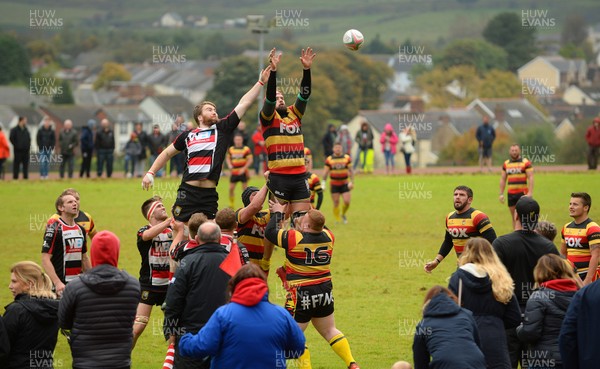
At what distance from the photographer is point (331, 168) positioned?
90.4ft

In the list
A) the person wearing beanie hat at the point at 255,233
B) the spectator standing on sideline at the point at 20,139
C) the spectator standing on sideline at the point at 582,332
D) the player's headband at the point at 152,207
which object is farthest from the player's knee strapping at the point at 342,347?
the spectator standing on sideline at the point at 20,139

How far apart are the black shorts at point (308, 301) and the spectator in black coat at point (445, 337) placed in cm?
331

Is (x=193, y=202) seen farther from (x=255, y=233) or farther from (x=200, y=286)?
(x=200, y=286)

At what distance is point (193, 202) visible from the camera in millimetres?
12719

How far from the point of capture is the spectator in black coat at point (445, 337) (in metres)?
8.42

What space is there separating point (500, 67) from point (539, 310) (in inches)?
5683

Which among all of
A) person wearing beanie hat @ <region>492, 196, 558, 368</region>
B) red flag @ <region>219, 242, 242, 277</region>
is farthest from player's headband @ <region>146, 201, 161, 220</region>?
person wearing beanie hat @ <region>492, 196, 558, 368</region>

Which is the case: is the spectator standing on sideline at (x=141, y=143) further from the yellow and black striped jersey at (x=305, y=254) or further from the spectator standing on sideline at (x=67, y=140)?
the yellow and black striped jersey at (x=305, y=254)

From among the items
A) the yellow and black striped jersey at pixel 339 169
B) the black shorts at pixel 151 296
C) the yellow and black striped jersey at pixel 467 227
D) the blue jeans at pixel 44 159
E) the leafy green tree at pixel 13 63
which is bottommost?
the black shorts at pixel 151 296

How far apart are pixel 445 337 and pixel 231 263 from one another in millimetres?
2395

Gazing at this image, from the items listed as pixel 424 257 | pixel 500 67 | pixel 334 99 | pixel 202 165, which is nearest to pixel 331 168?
pixel 424 257

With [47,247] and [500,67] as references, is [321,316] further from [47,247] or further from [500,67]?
[500,67]

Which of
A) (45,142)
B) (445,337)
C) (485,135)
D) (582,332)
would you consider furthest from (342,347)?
(485,135)

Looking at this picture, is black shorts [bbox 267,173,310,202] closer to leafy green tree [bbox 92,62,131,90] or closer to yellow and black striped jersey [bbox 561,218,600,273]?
yellow and black striped jersey [bbox 561,218,600,273]
